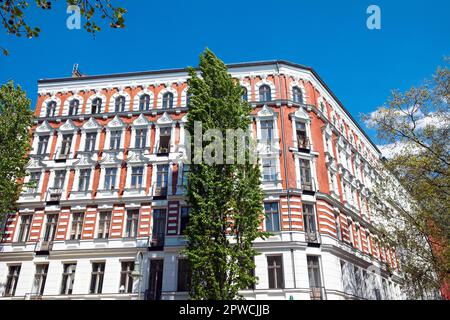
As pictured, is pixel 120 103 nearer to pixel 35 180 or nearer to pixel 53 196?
pixel 35 180

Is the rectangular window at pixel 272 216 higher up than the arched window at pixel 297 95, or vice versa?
the arched window at pixel 297 95

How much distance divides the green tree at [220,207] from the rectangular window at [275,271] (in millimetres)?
2802

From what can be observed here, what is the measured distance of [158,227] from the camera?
88.7ft

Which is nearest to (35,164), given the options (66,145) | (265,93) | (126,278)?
(66,145)

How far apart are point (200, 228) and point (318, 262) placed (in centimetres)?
972

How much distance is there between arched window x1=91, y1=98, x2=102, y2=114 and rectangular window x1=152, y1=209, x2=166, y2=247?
11.7 m

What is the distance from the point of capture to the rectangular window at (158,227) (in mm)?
26411

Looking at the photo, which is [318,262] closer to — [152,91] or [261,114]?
[261,114]

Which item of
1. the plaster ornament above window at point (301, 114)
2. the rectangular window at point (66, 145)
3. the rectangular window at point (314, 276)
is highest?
the plaster ornament above window at point (301, 114)

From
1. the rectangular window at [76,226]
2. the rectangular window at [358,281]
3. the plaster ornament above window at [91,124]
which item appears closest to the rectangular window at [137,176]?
the rectangular window at [76,226]

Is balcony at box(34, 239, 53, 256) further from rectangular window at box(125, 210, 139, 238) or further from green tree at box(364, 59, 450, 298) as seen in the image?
green tree at box(364, 59, 450, 298)

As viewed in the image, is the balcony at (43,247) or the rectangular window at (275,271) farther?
the balcony at (43,247)

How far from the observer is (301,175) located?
27672 millimetres

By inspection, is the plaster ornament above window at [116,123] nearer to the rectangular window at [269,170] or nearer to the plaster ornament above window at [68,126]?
the plaster ornament above window at [68,126]
